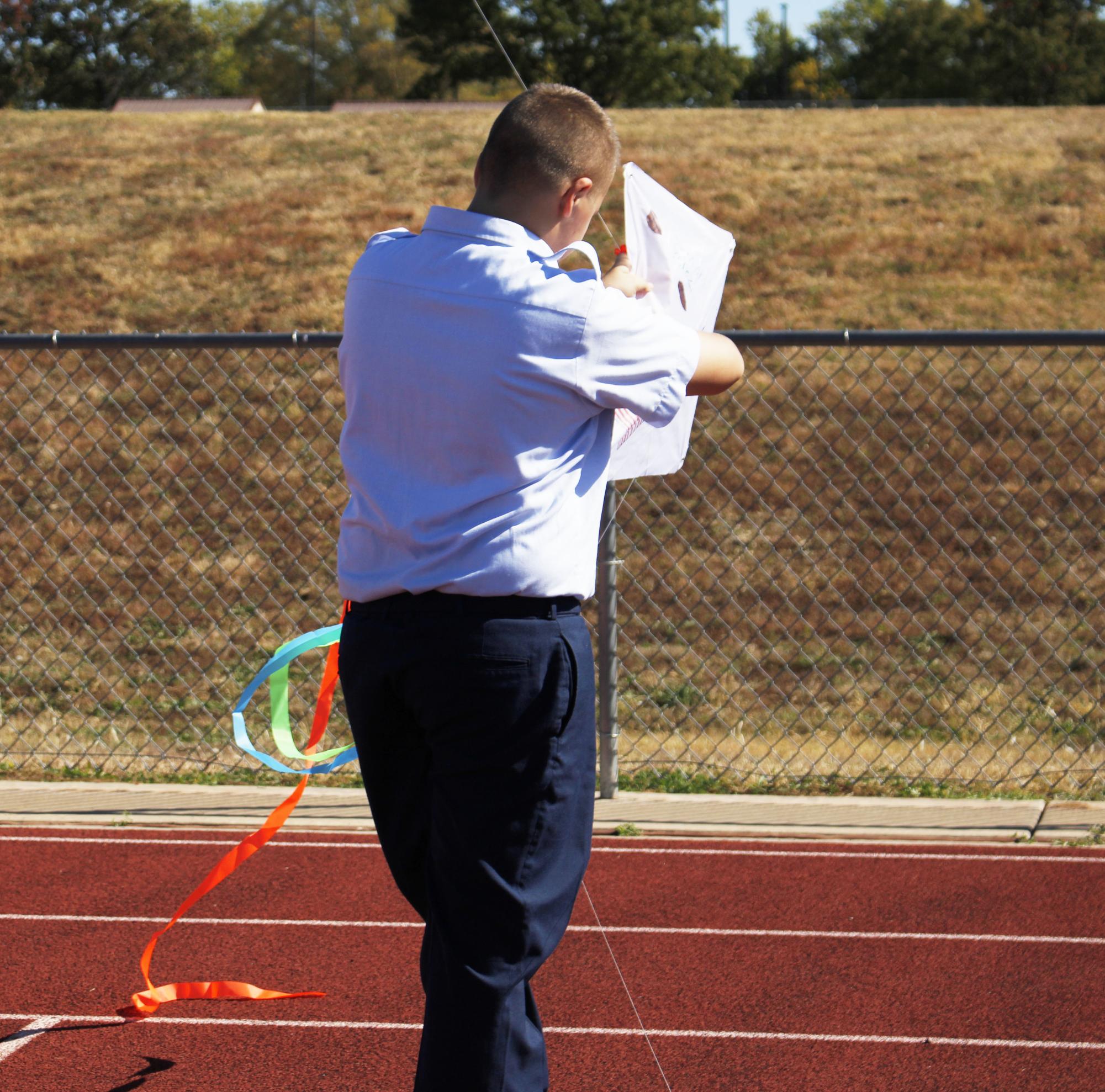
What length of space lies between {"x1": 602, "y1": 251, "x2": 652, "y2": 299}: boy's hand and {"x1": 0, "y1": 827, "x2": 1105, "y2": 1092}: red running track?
5.88ft

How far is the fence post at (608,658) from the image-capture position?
4.70m

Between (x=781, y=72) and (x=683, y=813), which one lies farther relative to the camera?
(x=781, y=72)

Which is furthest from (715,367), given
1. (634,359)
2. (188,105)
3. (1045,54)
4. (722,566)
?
(1045,54)

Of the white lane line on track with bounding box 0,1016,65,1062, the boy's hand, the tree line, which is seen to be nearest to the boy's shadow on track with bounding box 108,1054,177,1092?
the white lane line on track with bounding box 0,1016,65,1062

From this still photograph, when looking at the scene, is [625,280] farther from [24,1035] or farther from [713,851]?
[713,851]

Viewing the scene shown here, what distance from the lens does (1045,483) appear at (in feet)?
31.7

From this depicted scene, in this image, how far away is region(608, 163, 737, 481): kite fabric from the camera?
2.71m

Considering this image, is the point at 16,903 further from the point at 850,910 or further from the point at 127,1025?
the point at 850,910

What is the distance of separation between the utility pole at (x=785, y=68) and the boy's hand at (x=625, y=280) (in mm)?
58449

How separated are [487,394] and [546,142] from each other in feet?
1.36

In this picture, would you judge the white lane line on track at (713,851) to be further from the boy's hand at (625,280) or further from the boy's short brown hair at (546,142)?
the boy's short brown hair at (546,142)

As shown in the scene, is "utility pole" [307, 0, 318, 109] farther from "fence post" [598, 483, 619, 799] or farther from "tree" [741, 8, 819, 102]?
"fence post" [598, 483, 619, 799]

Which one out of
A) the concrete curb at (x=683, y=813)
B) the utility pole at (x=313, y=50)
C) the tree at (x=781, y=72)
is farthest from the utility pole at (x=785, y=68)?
the concrete curb at (x=683, y=813)

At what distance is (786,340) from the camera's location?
460 cm
